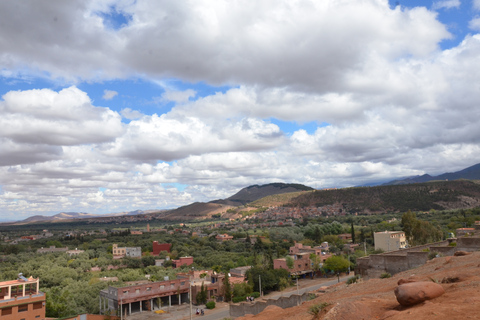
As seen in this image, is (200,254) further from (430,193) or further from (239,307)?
(430,193)

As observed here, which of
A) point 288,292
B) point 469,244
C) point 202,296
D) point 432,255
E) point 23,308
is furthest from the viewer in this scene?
point 288,292

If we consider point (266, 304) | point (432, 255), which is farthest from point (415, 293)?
point (266, 304)

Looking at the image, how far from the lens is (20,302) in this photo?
29703 millimetres

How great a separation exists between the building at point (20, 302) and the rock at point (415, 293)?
1242 inches

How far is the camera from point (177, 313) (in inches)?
1510

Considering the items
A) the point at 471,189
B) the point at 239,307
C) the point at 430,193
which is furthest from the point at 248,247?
the point at 471,189

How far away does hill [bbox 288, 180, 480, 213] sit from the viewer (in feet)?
467

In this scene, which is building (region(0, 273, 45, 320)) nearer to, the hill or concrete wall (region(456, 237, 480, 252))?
concrete wall (region(456, 237, 480, 252))

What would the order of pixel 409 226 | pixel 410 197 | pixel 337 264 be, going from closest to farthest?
pixel 409 226 → pixel 337 264 → pixel 410 197

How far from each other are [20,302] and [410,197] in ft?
512

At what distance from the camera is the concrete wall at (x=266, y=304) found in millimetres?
23192

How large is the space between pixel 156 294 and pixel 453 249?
3077 centimetres

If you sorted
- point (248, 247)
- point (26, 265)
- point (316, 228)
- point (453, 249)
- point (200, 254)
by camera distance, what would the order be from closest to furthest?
point (453, 249) → point (26, 265) → point (200, 254) → point (248, 247) → point (316, 228)

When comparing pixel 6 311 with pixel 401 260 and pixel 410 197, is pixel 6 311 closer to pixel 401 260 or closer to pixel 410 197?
pixel 401 260
